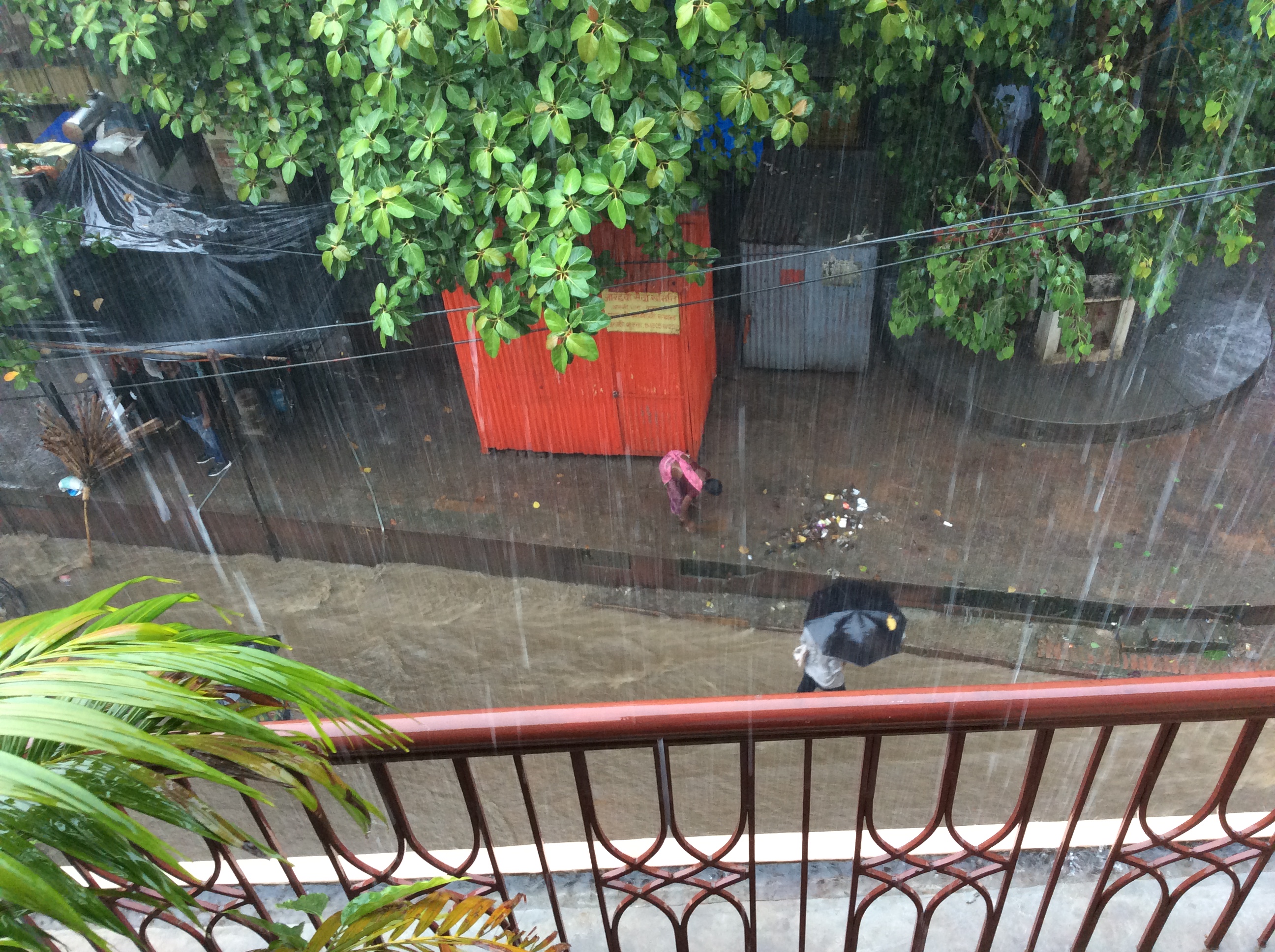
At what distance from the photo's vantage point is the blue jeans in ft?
28.3

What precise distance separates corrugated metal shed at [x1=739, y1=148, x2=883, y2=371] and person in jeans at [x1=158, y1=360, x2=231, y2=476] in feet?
18.5

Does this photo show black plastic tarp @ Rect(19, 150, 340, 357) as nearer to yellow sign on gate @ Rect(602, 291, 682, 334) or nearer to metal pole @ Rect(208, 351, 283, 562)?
metal pole @ Rect(208, 351, 283, 562)

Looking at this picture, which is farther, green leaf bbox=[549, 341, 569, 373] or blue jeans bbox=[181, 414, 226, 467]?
blue jeans bbox=[181, 414, 226, 467]

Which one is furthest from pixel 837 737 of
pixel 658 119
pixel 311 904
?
pixel 658 119

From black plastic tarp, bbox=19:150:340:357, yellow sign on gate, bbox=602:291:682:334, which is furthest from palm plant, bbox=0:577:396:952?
black plastic tarp, bbox=19:150:340:357

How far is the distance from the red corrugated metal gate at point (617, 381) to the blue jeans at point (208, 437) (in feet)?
8.51

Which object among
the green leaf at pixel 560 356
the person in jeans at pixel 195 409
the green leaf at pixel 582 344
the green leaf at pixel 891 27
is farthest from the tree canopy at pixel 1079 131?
the person in jeans at pixel 195 409

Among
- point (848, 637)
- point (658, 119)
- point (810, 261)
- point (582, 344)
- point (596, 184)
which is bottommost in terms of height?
point (848, 637)

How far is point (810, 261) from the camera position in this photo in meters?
8.91

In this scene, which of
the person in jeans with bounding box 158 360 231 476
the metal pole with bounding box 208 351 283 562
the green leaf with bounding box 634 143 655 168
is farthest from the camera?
the person in jeans with bounding box 158 360 231 476

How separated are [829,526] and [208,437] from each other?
6165mm

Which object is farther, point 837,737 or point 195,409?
point 195,409

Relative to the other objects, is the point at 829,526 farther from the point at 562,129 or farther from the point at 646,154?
the point at 562,129

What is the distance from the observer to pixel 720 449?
880 centimetres
